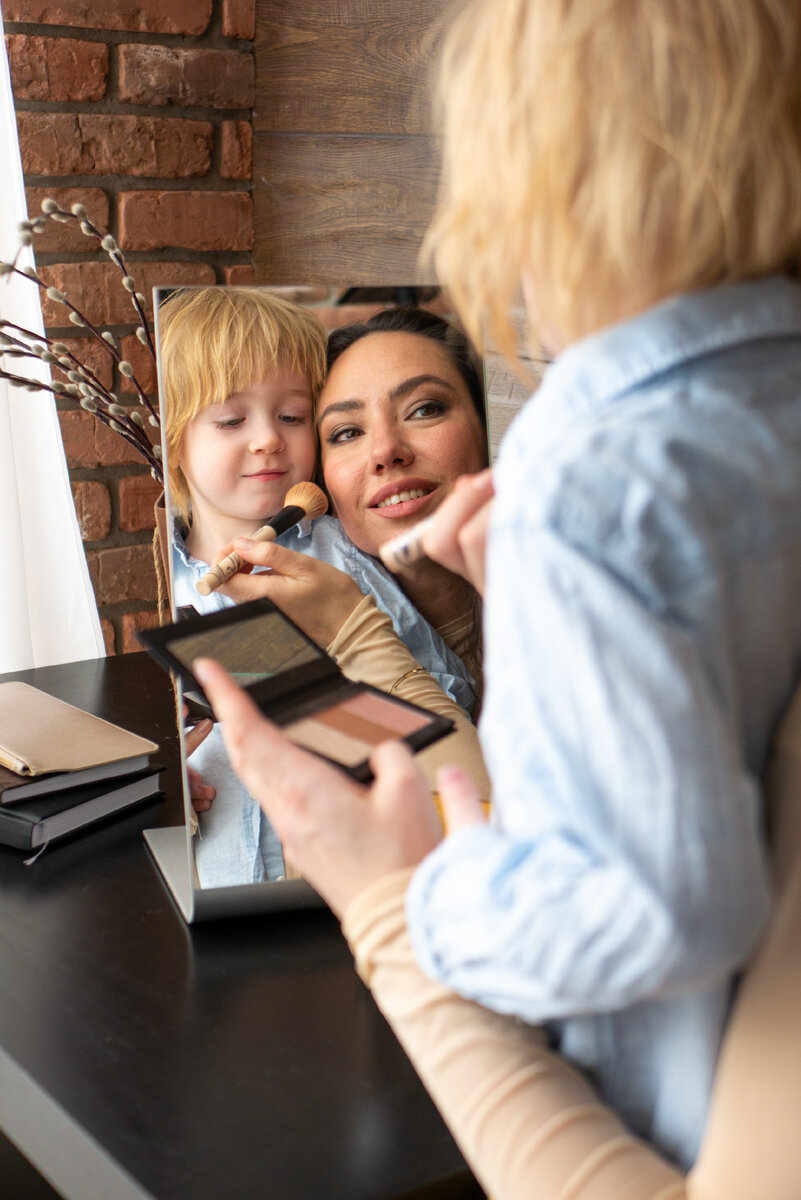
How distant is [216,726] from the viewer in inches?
31.6

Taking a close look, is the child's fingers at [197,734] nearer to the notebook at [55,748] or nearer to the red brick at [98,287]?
the notebook at [55,748]

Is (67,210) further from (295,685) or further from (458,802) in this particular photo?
(458,802)

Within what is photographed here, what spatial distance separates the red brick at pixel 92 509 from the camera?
6.12 feet

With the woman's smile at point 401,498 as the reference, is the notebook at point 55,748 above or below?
below

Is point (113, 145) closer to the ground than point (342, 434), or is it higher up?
higher up

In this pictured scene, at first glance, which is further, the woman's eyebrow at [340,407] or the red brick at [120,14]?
the red brick at [120,14]

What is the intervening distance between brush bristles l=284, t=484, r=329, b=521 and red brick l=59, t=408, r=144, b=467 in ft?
3.69

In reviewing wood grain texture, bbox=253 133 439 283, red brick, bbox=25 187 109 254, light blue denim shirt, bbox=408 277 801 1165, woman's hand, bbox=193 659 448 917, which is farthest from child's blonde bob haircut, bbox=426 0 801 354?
Result: red brick, bbox=25 187 109 254

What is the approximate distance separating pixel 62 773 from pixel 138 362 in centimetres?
103

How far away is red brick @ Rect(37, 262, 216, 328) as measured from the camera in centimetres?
177

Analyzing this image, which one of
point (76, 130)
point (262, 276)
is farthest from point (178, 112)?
point (262, 276)

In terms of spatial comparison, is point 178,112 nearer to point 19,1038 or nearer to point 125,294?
point 125,294

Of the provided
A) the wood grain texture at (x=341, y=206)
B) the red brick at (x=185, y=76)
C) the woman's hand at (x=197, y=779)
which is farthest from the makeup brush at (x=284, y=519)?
the red brick at (x=185, y=76)

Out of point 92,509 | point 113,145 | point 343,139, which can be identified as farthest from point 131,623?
point 343,139
